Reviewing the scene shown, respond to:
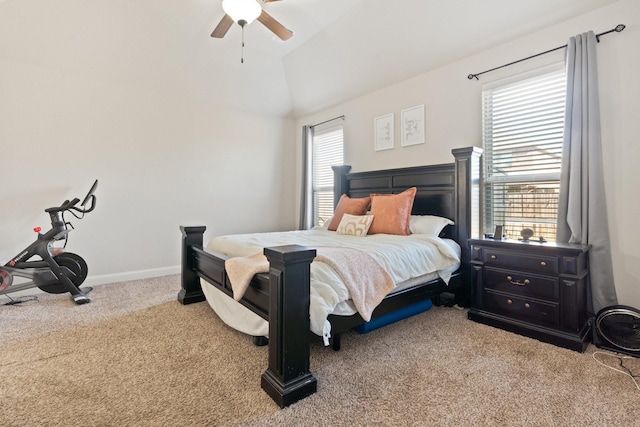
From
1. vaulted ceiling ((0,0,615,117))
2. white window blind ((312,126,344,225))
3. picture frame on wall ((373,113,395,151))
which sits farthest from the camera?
white window blind ((312,126,344,225))

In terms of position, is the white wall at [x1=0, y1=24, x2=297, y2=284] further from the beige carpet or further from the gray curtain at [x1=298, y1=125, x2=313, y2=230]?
the beige carpet

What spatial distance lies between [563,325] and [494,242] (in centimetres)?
73

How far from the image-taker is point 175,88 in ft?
14.2

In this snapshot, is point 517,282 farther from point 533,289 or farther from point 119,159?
point 119,159

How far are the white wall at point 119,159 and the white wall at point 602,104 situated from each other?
99.5 inches

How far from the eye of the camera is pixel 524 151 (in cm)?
296

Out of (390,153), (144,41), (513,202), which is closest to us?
(513,202)

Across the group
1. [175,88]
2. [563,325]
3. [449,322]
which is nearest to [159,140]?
[175,88]

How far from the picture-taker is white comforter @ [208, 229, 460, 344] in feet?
5.68

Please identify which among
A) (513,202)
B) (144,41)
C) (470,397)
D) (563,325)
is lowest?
(470,397)

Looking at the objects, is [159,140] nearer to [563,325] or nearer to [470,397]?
[470,397]

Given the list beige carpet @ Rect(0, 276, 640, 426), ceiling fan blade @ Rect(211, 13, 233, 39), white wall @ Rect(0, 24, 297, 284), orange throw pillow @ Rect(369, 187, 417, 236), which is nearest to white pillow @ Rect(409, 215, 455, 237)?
orange throw pillow @ Rect(369, 187, 417, 236)

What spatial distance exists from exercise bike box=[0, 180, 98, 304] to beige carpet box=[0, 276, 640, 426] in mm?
580

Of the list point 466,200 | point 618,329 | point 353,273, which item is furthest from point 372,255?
point 618,329
